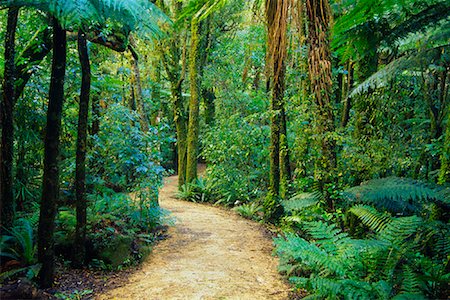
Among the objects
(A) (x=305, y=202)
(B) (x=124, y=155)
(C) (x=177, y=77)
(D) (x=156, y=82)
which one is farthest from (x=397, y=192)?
(D) (x=156, y=82)

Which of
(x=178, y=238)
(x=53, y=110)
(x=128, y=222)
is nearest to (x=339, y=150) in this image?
(x=178, y=238)

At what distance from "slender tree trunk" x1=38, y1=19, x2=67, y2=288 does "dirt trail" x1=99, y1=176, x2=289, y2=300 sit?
2.97ft

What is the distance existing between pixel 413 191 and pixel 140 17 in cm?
326

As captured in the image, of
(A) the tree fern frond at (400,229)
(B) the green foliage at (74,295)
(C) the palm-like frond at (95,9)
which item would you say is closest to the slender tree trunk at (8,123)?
(C) the palm-like frond at (95,9)

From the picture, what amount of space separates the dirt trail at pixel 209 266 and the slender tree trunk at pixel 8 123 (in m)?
1.70

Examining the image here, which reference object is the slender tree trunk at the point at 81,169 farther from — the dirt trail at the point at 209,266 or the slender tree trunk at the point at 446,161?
the slender tree trunk at the point at 446,161

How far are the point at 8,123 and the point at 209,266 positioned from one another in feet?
10.8

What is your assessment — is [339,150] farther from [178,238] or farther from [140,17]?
[140,17]

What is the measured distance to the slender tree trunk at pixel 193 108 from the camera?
38.0 ft

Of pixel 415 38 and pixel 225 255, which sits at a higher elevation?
pixel 415 38

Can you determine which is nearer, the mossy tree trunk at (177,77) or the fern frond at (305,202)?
the fern frond at (305,202)

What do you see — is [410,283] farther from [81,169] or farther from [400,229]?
[81,169]

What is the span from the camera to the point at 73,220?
5406mm

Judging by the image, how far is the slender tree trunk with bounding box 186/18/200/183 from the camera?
11581mm
